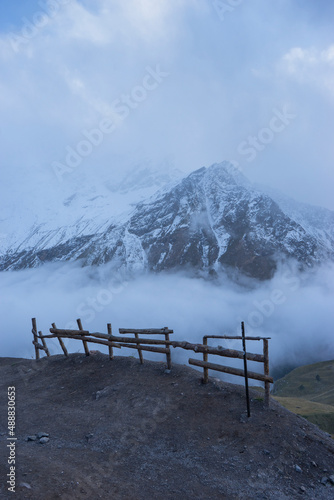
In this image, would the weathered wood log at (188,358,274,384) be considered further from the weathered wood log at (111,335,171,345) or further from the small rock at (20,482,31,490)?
the small rock at (20,482,31,490)

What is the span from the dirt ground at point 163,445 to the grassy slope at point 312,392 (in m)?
39.6

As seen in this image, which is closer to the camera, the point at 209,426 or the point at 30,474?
the point at 30,474

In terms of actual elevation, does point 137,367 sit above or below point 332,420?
above

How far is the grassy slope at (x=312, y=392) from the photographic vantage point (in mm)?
43884

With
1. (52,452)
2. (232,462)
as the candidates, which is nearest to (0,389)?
(52,452)

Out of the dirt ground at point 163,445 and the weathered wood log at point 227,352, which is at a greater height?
the weathered wood log at point 227,352

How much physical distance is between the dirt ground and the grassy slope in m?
39.6

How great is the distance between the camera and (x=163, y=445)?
30.7 feet

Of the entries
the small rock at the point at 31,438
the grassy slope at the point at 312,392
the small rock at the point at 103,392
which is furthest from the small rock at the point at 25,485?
the grassy slope at the point at 312,392

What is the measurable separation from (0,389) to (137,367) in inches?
312

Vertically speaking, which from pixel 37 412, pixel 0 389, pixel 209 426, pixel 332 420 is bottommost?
pixel 332 420

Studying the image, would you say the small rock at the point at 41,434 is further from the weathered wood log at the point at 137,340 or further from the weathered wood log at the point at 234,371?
the weathered wood log at the point at 234,371

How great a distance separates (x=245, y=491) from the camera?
7340 mm

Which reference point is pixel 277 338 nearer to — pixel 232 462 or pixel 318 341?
pixel 318 341
